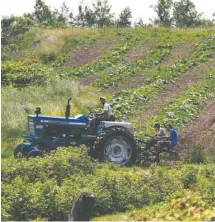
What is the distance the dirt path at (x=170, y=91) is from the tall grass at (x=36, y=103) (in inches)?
82.3

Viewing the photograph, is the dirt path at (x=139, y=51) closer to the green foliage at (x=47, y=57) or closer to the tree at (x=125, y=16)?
the green foliage at (x=47, y=57)

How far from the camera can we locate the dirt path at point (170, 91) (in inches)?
905

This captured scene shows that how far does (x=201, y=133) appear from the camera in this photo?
1938 centimetres

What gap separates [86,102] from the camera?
23781 millimetres

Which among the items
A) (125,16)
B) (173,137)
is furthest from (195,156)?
(125,16)

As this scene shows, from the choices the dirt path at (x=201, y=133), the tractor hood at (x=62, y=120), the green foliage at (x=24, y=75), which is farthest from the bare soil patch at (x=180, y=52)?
the tractor hood at (x=62, y=120)

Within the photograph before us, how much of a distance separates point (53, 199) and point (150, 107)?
14156 mm

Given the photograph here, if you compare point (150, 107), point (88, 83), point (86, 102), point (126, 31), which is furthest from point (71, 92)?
point (126, 31)

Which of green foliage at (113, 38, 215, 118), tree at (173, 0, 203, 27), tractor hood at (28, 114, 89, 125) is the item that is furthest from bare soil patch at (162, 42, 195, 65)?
tree at (173, 0, 203, 27)

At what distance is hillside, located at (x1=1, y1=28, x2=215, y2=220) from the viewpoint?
418 inches

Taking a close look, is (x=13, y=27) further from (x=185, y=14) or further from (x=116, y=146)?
(x=116, y=146)

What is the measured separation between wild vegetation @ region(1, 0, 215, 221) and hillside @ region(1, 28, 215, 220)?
0.08ft

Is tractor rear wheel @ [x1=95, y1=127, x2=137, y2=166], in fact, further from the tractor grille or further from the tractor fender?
the tractor grille

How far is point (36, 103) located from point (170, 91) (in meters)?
8.36
